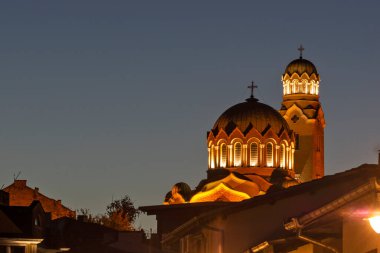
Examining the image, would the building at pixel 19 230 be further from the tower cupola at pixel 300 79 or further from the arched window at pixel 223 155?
the tower cupola at pixel 300 79

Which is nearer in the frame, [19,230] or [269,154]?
[19,230]

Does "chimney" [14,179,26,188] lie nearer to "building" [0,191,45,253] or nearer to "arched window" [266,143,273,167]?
"arched window" [266,143,273,167]

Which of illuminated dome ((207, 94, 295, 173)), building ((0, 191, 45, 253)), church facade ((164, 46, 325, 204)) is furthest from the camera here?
illuminated dome ((207, 94, 295, 173))

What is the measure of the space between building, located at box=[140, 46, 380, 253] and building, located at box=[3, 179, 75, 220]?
11557 mm

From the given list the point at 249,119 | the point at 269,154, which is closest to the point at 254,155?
the point at 269,154

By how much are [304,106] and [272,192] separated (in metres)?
86.0

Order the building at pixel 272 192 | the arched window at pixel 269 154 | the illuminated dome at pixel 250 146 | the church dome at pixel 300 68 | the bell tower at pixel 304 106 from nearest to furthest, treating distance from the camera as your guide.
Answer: the building at pixel 272 192 → the illuminated dome at pixel 250 146 → the arched window at pixel 269 154 → the bell tower at pixel 304 106 → the church dome at pixel 300 68

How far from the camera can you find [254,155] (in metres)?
94.2

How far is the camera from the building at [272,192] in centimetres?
1873

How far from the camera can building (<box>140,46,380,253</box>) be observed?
1873 centimetres

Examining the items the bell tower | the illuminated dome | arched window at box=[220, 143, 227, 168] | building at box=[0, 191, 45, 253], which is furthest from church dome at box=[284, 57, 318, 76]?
building at box=[0, 191, 45, 253]

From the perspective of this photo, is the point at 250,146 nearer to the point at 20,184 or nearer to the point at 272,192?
the point at 20,184

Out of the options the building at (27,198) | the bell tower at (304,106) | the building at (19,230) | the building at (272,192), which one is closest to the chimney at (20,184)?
the building at (27,198)

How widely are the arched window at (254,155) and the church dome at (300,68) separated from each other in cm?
2115
